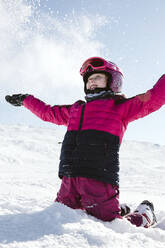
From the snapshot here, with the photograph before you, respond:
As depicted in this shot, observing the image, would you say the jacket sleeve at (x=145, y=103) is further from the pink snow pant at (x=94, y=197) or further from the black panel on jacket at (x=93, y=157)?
the pink snow pant at (x=94, y=197)

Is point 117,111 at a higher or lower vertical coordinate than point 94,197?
higher

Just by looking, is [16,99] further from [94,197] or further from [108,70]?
Answer: [94,197]

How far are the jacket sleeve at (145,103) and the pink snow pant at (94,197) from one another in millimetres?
829

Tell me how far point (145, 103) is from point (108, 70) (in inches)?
29.5

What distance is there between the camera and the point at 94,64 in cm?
309

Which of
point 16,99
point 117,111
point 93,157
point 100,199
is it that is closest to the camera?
point 100,199

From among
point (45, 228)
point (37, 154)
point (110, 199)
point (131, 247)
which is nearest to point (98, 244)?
point (131, 247)

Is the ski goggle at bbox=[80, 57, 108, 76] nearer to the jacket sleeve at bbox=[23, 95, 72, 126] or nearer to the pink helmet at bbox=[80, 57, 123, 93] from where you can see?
the pink helmet at bbox=[80, 57, 123, 93]

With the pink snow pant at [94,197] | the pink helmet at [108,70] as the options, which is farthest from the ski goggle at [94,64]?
the pink snow pant at [94,197]

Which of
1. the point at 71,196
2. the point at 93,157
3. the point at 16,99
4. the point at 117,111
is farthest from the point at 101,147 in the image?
the point at 16,99

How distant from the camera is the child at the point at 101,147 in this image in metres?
2.38

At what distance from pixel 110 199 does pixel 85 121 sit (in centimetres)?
89

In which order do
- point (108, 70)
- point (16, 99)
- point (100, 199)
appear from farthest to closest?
point (16, 99) < point (108, 70) < point (100, 199)

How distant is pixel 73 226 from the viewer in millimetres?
1507
